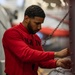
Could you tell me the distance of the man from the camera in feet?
3.71

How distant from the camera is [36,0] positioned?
1961 millimetres

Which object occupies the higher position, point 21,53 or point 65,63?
point 21,53

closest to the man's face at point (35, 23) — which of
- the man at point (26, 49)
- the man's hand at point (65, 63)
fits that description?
the man at point (26, 49)

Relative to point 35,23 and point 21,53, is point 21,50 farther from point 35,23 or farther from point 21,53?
point 35,23

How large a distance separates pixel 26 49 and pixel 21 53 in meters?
0.03

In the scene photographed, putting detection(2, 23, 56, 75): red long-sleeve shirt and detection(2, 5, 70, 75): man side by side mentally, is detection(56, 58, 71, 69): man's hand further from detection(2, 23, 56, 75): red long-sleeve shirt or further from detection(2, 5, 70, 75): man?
detection(2, 23, 56, 75): red long-sleeve shirt

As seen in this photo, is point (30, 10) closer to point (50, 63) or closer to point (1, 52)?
point (50, 63)

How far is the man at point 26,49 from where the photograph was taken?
1130 millimetres

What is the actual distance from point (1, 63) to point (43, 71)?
37 centimetres

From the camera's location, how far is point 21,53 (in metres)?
1.14

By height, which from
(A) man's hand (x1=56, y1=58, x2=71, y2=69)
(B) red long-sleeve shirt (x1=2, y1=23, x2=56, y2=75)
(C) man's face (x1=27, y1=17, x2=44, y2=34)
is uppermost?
(C) man's face (x1=27, y1=17, x2=44, y2=34)

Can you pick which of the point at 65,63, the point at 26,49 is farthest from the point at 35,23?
the point at 65,63

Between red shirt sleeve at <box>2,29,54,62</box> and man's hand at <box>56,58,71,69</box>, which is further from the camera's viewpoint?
man's hand at <box>56,58,71,69</box>

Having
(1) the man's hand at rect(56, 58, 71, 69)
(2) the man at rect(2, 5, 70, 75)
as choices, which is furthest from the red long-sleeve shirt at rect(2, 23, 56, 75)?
(1) the man's hand at rect(56, 58, 71, 69)
